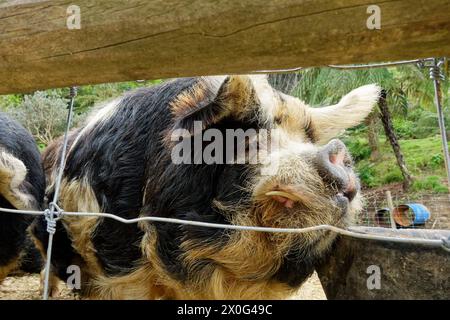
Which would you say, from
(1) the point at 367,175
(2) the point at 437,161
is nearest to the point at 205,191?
(1) the point at 367,175

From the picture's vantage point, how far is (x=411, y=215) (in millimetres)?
6141

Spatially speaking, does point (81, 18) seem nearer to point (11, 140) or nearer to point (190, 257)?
point (190, 257)

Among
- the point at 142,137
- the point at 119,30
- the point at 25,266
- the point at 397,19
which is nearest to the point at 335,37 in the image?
the point at 397,19

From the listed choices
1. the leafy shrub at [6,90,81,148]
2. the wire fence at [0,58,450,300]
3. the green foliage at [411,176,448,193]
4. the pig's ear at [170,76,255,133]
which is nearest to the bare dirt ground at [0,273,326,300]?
the wire fence at [0,58,450,300]

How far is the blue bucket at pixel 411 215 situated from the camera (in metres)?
5.63

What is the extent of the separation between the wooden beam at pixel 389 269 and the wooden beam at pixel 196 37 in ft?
2.85

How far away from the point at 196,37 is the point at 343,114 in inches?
57.9

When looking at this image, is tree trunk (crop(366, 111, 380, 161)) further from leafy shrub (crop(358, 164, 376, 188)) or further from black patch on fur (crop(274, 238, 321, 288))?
black patch on fur (crop(274, 238, 321, 288))

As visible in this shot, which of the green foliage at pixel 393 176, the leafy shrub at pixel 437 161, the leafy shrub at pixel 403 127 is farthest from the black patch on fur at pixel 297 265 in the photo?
the leafy shrub at pixel 403 127

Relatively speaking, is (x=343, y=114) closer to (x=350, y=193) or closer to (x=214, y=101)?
(x=350, y=193)

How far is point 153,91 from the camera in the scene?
3.12 meters

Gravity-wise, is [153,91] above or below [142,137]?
above

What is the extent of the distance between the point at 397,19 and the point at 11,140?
2.95 m

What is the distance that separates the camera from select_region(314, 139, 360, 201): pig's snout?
7.08 ft
